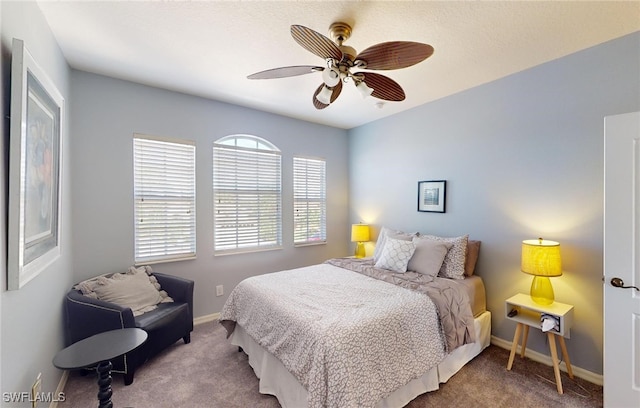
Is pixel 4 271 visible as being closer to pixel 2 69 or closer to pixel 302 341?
pixel 2 69

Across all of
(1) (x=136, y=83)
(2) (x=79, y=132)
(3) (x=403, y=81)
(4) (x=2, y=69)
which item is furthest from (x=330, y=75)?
(2) (x=79, y=132)

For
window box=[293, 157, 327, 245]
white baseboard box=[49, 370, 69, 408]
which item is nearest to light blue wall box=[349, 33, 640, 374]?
window box=[293, 157, 327, 245]

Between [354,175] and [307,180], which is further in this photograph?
[354,175]

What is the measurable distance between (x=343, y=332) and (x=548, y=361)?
2.18 m

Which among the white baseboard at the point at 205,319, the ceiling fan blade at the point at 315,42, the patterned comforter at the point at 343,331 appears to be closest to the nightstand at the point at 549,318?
the patterned comforter at the point at 343,331

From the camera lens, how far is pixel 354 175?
461 centimetres

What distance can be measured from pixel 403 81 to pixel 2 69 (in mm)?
2912

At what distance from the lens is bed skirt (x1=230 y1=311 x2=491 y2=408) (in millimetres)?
1775

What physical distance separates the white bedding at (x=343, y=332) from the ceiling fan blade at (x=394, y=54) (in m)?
1.68

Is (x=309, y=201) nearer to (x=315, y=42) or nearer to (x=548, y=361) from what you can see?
(x=315, y=42)

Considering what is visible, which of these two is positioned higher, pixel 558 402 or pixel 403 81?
pixel 403 81

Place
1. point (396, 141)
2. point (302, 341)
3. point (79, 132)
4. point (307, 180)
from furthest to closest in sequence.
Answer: point (307, 180) → point (396, 141) → point (79, 132) → point (302, 341)

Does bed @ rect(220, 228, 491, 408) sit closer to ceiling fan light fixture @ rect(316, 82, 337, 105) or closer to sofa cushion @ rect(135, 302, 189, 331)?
sofa cushion @ rect(135, 302, 189, 331)

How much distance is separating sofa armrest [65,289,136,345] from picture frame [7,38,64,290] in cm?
52
